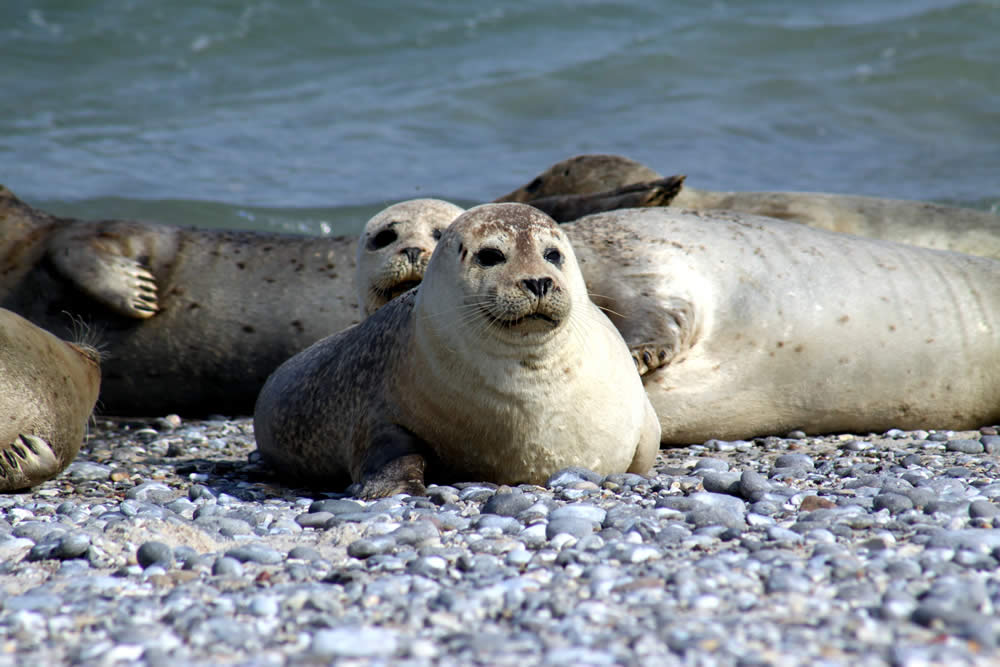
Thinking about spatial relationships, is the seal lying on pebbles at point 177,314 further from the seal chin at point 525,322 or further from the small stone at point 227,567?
the small stone at point 227,567

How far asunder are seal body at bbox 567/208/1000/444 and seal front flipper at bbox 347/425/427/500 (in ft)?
4.41

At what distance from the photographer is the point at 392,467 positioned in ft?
12.6

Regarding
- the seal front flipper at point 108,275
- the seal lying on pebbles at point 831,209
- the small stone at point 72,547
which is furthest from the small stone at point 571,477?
the seal lying on pebbles at point 831,209

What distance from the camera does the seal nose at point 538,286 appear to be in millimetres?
3502

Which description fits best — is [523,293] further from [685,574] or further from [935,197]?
[935,197]

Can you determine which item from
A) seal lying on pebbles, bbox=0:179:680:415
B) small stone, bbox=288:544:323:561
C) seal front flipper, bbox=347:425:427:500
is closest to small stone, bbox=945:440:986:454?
seal front flipper, bbox=347:425:427:500

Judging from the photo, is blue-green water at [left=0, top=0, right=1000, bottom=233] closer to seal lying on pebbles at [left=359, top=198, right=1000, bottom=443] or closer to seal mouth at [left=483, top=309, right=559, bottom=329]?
seal lying on pebbles at [left=359, top=198, right=1000, bottom=443]

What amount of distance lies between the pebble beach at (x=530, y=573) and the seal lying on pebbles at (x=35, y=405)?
0.81ft

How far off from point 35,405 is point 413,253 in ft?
5.14

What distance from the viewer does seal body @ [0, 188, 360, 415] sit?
657 centimetres

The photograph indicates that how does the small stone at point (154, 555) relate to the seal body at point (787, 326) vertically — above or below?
below

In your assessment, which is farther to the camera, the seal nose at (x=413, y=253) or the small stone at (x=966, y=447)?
Result: the seal nose at (x=413, y=253)

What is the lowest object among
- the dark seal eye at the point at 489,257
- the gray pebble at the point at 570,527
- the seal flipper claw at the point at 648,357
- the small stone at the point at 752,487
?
the gray pebble at the point at 570,527

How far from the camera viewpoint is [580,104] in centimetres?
1524
